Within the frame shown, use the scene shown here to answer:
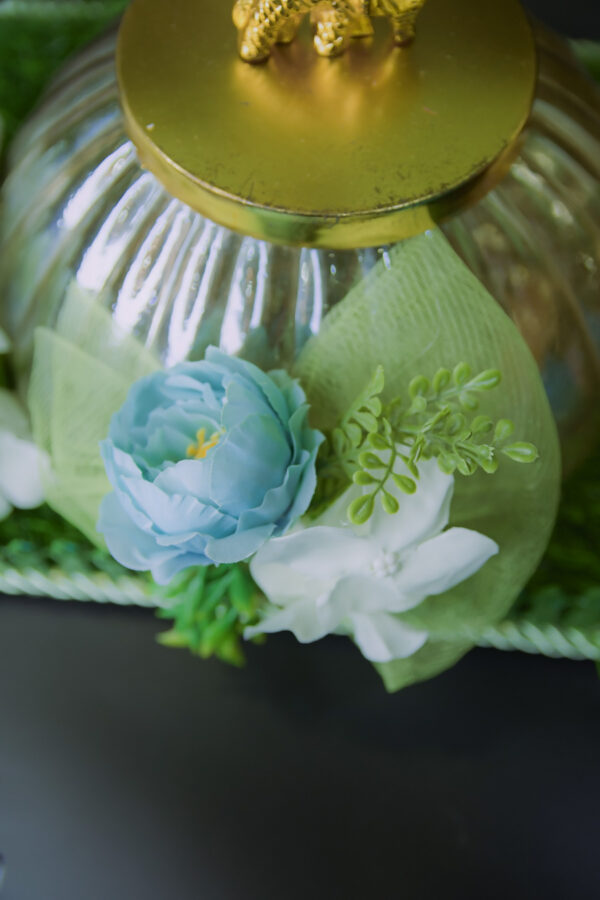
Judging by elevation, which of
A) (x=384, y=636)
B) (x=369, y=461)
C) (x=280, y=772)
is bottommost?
(x=280, y=772)

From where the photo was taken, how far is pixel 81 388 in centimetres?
47

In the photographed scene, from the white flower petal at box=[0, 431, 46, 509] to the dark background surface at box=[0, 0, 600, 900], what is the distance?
6 centimetres

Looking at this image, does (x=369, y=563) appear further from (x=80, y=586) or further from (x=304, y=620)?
(x=80, y=586)

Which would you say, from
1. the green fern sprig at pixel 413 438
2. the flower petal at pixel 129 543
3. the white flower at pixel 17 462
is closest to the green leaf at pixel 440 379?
the green fern sprig at pixel 413 438

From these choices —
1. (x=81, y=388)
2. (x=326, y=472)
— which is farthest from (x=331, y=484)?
(x=81, y=388)

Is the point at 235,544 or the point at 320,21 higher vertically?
the point at 320,21

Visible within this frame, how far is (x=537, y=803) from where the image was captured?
0.50 m

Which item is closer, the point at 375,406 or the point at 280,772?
the point at 375,406

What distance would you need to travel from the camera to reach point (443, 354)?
43 cm

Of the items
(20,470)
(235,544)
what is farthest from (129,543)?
(20,470)

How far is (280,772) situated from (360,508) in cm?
19

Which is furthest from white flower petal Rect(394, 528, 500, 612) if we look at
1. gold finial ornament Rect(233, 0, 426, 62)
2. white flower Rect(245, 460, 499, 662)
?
gold finial ornament Rect(233, 0, 426, 62)

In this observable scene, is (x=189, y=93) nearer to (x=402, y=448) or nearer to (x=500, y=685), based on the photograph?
(x=402, y=448)

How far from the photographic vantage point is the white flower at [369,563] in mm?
401
